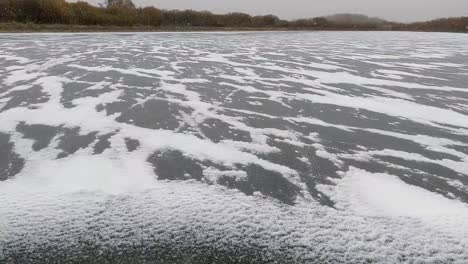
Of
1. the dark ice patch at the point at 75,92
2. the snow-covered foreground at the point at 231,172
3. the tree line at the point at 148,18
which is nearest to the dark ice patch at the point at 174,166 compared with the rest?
the snow-covered foreground at the point at 231,172

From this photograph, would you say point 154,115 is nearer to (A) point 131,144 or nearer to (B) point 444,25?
(A) point 131,144

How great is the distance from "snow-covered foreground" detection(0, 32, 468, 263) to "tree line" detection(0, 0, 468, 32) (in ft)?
70.9

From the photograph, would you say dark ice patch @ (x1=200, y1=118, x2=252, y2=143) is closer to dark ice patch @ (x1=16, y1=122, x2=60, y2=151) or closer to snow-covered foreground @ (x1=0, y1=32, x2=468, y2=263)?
snow-covered foreground @ (x1=0, y1=32, x2=468, y2=263)

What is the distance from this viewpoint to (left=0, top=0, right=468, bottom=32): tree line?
24.8 meters

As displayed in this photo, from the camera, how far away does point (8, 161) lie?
303 cm

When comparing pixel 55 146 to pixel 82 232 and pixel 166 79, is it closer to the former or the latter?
pixel 82 232

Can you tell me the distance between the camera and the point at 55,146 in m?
3.38

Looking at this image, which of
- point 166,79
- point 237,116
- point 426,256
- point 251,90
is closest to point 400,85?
point 251,90

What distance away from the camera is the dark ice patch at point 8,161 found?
2.79m

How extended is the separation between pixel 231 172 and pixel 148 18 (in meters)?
28.4

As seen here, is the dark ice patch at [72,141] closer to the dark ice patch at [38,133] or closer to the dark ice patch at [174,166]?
the dark ice patch at [38,133]

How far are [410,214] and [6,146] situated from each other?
10.1ft

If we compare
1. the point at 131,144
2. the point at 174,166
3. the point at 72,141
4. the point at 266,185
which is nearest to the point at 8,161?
the point at 72,141

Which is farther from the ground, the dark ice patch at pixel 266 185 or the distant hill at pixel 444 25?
the distant hill at pixel 444 25
